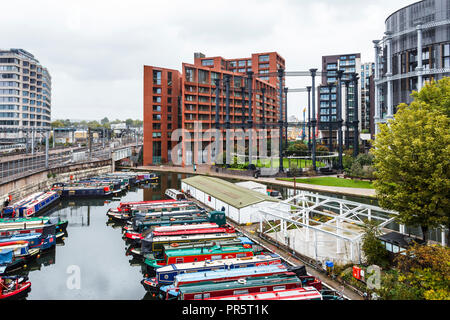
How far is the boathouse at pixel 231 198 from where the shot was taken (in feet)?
98.4

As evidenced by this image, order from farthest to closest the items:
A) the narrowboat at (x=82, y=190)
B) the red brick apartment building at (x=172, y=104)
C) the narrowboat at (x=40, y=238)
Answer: the red brick apartment building at (x=172, y=104), the narrowboat at (x=82, y=190), the narrowboat at (x=40, y=238)

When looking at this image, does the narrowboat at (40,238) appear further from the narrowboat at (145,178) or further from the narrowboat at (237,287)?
the narrowboat at (145,178)

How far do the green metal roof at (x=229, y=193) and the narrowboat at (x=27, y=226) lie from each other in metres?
15.4

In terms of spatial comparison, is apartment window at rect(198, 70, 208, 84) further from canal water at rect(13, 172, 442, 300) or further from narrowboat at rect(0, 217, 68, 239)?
narrowboat at rect(0, 217, 68, 239)

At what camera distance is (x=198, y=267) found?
18.2 meters

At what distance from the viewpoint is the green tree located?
651 inches

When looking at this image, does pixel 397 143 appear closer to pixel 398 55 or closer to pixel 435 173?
pixel 435 173

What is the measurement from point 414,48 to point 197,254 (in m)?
56.9

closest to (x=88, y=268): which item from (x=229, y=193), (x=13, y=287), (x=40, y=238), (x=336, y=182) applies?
(x=13, y=287)

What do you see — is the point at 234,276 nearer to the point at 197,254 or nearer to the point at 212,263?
the point at 212,263

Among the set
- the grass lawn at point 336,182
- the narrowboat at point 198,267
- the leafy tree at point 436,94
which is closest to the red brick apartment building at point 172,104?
the grass lawn at point 336,182

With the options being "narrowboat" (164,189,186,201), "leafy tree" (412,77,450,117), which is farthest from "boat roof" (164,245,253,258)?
"narrowboat" (164,189,186,201)
